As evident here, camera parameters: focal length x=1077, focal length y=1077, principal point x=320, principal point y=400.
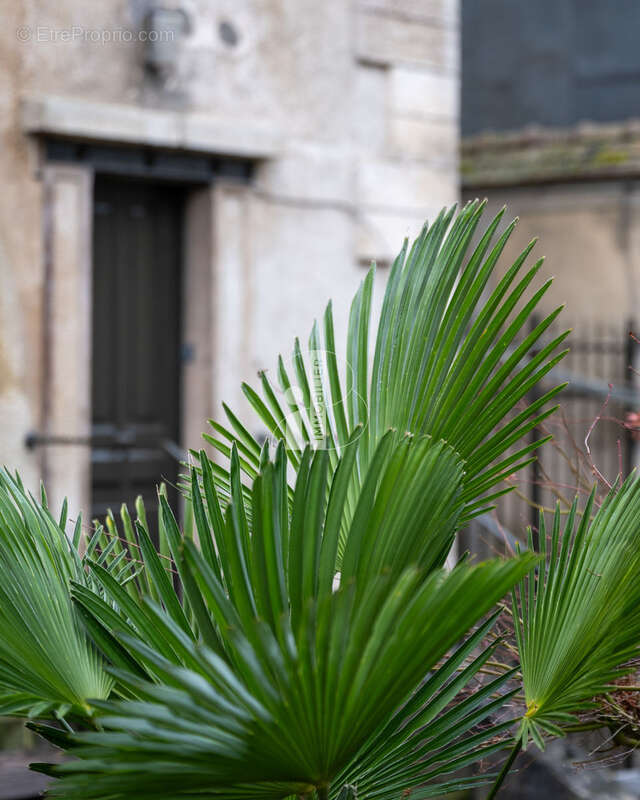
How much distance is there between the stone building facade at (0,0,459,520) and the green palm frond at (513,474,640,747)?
365 cm

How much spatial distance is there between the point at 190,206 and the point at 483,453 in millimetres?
4262

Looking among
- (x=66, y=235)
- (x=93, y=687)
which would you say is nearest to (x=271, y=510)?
(x=93, y=687)

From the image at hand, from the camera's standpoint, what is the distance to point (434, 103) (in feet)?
Answer: 19.3

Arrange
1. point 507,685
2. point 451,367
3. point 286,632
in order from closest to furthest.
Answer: point 286,632 < point 451,367 < point 507,685

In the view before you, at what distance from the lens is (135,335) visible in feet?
17.4

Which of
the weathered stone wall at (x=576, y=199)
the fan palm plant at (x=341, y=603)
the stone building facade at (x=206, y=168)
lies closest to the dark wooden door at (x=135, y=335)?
the stone building facade at (x=206, y=168)

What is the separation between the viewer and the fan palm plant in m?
0.95

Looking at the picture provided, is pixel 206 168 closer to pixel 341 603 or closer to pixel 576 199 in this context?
pixel 576 199

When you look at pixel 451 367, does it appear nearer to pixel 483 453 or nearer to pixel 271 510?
pixel 483 453

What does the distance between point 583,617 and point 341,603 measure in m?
0.41

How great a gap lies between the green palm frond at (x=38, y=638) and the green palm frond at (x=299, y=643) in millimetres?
44

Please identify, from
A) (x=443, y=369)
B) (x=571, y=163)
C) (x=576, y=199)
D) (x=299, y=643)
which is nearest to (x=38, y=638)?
(x=299, y=643)

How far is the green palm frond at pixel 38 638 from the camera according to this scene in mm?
1205

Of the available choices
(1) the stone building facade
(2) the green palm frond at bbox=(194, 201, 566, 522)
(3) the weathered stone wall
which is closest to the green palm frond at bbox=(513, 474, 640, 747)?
(2) the green palm frond at bbox=(194, 201, 566, 522)
